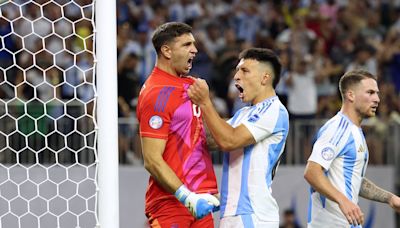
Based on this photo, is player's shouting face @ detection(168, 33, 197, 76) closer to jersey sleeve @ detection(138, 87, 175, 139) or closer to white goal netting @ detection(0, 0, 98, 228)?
jersey sleeve @ detection(138, 87, 175, 139)

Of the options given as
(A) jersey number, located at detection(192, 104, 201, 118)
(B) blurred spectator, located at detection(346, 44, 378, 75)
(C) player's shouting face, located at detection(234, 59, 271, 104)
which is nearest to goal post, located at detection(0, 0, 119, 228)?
(A) jersey number, located at detection(192, 104, 201, 118)

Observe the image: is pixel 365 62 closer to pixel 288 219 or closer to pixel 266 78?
pixel 288 219

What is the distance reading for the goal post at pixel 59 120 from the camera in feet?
21.5

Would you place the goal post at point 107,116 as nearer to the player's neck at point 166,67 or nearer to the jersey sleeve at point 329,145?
the player's neck at point 166,67

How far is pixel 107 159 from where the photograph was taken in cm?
653

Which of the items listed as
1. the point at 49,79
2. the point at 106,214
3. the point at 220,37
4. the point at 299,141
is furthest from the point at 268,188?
the point at 220,37

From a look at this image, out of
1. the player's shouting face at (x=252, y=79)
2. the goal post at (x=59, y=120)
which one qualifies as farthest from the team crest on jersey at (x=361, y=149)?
the goal post at (x=59, y=120)

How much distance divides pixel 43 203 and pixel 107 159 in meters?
4.19

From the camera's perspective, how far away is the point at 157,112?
22.7ft

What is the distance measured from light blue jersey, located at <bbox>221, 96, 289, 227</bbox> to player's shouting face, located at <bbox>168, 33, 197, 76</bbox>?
554mm

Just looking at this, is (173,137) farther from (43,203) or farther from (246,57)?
(43,203)

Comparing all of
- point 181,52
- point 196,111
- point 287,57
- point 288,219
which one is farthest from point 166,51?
point 287,57

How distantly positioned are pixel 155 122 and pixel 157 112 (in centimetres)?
7

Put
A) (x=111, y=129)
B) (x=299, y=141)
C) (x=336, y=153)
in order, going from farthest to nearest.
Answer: (x=299, y=141) < (x=336, y=153) < (x=111, y=129)
